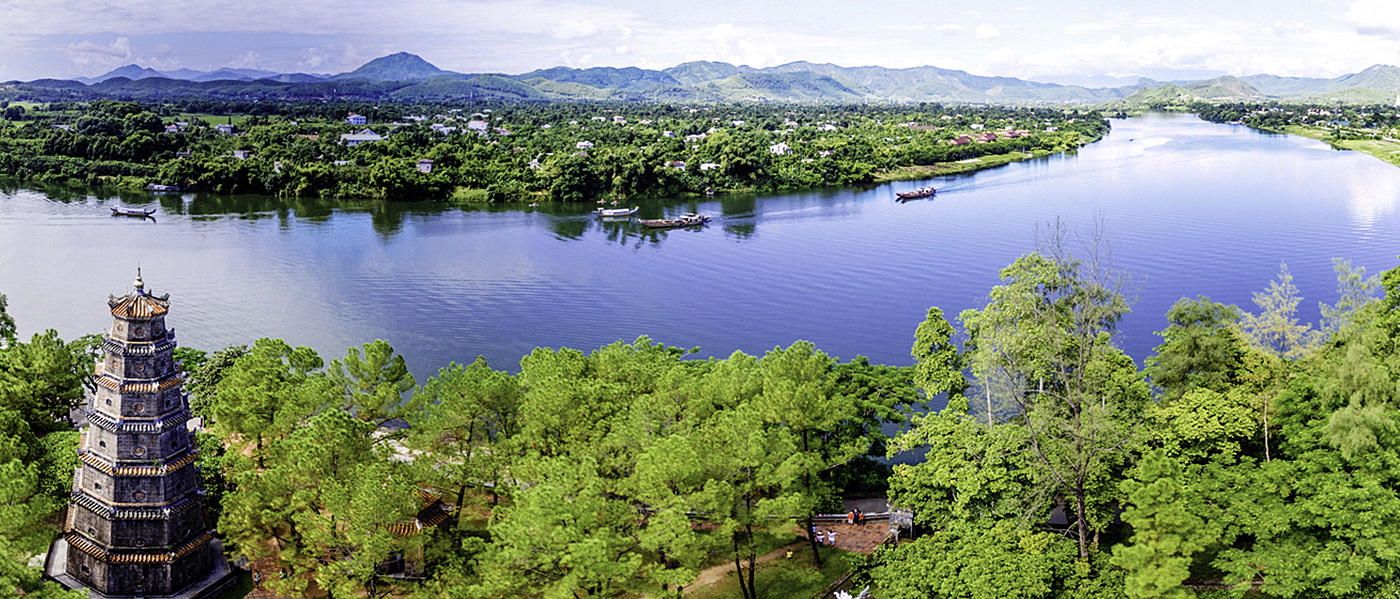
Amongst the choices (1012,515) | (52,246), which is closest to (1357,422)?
(1012,515)

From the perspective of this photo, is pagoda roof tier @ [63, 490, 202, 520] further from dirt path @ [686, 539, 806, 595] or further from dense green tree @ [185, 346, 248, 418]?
dirt path @ [686, 539, 806, 595]

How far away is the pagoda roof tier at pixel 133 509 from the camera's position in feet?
61.3

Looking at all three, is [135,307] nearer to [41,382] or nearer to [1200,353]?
[41,382]

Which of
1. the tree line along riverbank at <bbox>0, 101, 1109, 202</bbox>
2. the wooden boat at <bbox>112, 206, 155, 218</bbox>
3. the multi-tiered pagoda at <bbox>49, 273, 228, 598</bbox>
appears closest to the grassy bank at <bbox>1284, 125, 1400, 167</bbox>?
the tree line along riverbank at <bbox>0, 101, 1109, 202</bbox>

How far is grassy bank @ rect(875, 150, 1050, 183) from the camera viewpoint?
90938 millimetres

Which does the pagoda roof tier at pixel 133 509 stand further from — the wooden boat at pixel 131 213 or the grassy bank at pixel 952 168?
the grassy bank at pixel 952 168

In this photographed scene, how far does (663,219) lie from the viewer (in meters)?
67.0

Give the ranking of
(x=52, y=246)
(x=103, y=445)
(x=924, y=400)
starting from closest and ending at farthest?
(x=103, y=445)
(x=924, y=400)
(x=52, y=246)

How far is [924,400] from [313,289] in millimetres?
33229

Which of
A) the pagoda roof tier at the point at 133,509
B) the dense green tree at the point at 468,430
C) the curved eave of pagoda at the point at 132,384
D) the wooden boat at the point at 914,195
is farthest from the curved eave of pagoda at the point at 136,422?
the wooden boat at the point at 914,195

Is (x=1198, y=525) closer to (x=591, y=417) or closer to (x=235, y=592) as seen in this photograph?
(x=591, y=417)

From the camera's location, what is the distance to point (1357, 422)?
57.2 feet

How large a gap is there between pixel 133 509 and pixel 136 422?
2.00m

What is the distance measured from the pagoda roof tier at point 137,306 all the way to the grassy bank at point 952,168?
7717 cm
